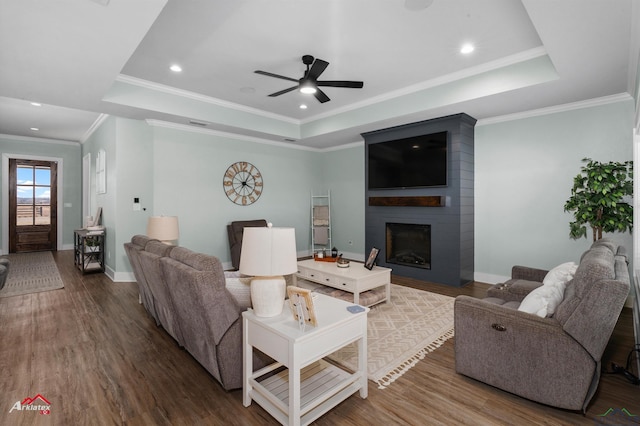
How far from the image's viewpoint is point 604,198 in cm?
356

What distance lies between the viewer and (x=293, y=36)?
122 inches

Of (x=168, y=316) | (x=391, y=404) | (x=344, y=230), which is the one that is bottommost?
(x=391, y=404)

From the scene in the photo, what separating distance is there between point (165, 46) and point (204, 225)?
3111 mm

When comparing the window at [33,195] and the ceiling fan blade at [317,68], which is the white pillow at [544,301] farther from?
the window at [33,195]

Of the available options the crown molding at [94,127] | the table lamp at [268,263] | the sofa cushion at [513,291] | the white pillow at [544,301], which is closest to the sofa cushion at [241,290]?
the table lamp at [268,263]

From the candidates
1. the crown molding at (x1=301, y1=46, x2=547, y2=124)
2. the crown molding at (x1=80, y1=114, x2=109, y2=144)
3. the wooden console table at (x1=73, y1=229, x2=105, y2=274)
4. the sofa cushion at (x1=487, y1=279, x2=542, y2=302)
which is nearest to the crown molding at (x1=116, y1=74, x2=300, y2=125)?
the crown molding at (x1=301, y1=46, x2=547, y2=124)

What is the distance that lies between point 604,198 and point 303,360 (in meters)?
3.95

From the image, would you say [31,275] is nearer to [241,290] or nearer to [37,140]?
[37,140]

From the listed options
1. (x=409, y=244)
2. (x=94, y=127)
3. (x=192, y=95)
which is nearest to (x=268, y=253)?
(x=192, y=95)

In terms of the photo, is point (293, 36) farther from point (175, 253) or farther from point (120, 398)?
point (120, 398)

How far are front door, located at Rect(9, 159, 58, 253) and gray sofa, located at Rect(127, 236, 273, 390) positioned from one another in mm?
7685

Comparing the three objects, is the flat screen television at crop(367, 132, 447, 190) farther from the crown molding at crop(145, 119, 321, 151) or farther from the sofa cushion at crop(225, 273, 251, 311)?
the sofa cushion at crop(225, 273, 251, 311)

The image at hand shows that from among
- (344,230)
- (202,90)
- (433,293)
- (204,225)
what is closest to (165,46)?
(202,90)

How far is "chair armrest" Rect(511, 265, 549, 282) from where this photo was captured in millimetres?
3355
